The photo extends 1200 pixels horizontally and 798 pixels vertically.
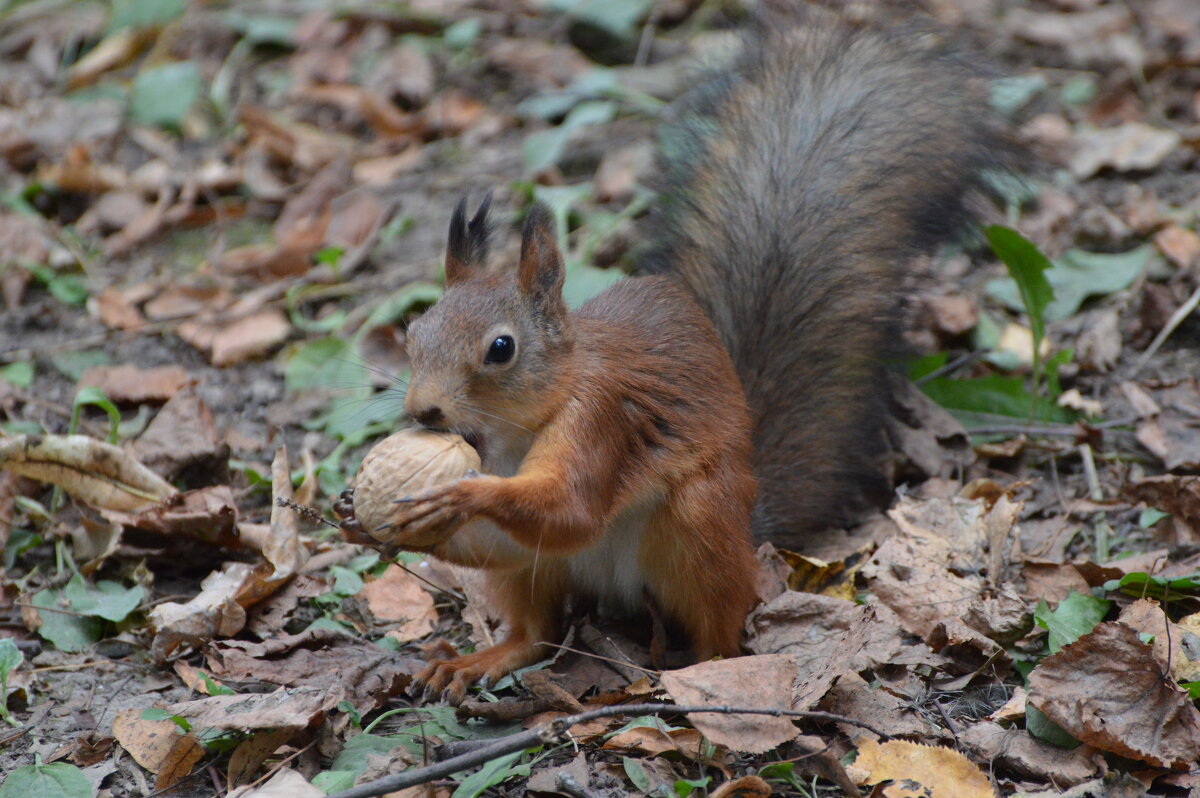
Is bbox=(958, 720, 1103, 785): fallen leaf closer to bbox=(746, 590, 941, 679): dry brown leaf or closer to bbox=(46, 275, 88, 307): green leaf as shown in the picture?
bbox=(746, 590, 941, 679): dry brown leaf

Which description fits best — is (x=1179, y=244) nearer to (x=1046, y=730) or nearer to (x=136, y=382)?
(x=1046, y=730)

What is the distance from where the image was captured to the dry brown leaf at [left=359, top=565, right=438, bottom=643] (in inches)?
108

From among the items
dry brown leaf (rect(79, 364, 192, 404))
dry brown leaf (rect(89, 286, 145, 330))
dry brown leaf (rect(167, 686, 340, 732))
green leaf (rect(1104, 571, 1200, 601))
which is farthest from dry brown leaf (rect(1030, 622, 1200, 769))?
dry brown leaf (rect(89, 286, 145, 330))

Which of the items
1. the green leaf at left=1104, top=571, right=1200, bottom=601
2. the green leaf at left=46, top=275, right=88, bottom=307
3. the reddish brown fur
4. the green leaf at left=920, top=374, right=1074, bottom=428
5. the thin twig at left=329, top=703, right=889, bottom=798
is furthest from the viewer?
the green leaf at left=46, top=275, right=88, bottom=307

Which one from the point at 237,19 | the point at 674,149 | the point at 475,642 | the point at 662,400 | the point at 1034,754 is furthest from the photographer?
the point at 237,19

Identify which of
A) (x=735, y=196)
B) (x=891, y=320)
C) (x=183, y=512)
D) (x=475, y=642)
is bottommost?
(x=475, y=642)

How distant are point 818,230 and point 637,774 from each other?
1466 mm

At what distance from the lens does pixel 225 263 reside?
425 cm

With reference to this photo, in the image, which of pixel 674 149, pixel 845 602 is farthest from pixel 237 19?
pixel 845 602

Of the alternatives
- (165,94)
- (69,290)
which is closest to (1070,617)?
(69,290)

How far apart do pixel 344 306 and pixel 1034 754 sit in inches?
107

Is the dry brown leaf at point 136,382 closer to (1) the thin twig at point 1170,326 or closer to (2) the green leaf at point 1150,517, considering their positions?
(2) the green leaf at point 1150,517

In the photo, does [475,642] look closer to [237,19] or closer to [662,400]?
[662,400]

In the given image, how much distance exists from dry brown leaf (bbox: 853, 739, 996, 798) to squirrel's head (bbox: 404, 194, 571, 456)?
90cm
